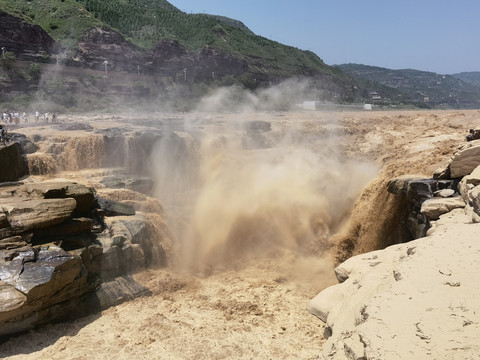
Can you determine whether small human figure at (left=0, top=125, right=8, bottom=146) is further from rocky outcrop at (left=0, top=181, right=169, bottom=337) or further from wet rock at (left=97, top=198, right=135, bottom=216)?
wet rock at (left=97, top=198, right=135, bottom=216)

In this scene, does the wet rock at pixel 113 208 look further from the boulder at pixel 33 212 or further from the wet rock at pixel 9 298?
the wet rock at pixel 9 298

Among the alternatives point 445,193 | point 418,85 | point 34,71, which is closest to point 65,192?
point 445,193

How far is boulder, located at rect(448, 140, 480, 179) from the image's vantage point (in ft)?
30.7

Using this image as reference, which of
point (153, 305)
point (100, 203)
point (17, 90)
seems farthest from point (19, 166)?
point (17, 90)

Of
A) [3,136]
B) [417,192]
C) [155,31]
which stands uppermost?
[155,31]

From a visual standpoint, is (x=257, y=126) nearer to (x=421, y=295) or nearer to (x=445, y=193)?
(x=445, y=193)

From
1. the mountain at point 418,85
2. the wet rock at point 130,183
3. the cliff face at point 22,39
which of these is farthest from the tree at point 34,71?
the mountain at point 418,85

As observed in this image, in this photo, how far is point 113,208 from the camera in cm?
1202

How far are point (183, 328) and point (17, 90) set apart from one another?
35498 millimetres

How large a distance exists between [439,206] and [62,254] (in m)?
8.37

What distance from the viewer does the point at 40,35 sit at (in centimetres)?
4284

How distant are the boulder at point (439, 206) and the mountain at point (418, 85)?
75.2m

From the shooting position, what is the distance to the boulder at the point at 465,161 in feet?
30.7

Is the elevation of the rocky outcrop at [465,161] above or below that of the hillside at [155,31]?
below
